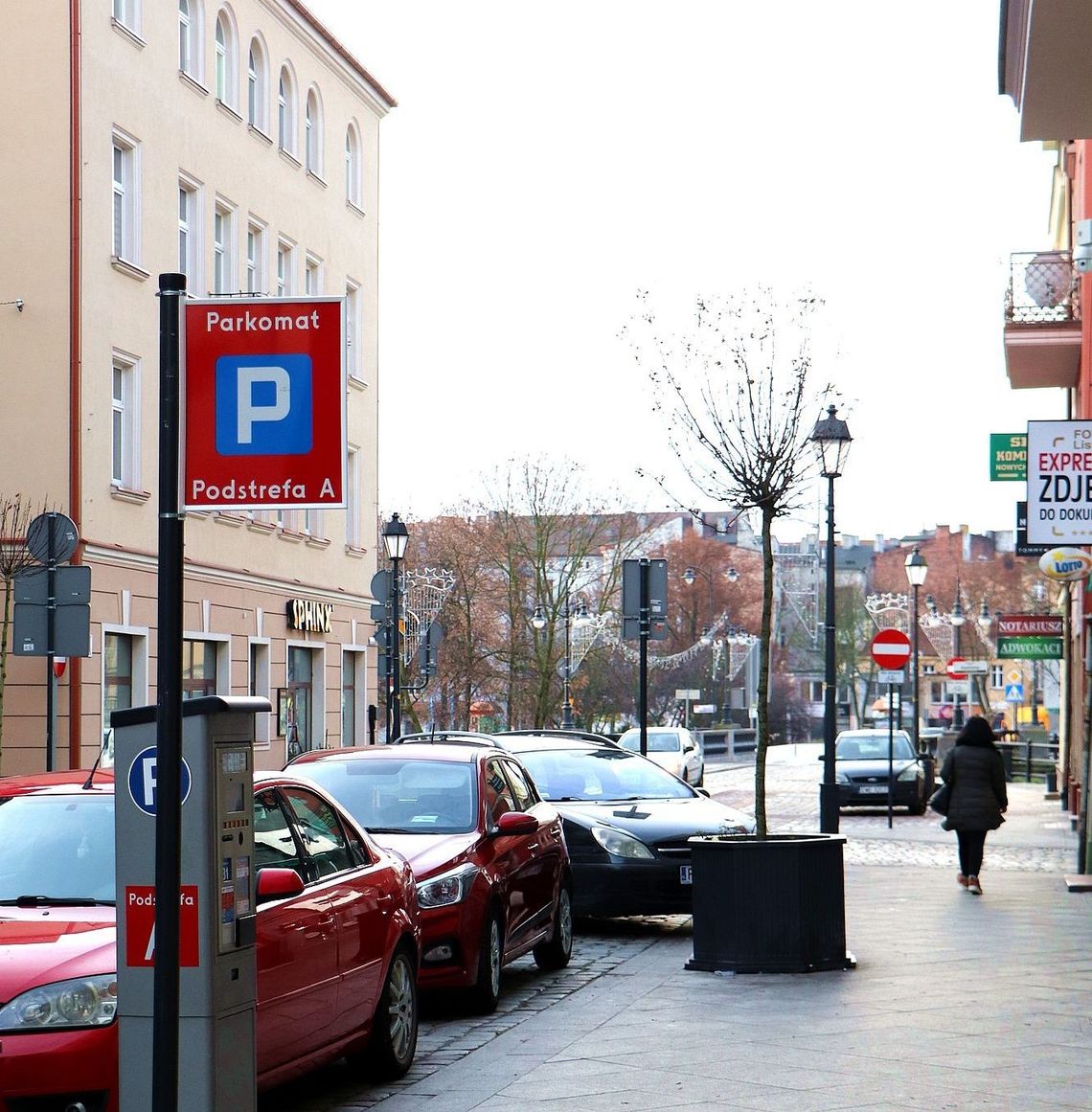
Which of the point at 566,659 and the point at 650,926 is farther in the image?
the point at 566,659

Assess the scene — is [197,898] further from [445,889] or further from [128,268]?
[128,268]

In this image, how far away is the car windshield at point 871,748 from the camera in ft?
120

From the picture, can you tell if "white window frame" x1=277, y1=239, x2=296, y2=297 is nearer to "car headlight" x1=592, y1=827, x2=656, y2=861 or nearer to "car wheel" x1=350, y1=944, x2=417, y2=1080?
"car headlight" x1=592, y1=827, x2=656, y2=861

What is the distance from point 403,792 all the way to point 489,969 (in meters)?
1.38

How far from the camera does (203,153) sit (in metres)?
32.0

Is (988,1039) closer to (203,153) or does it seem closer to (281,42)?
(203,153)

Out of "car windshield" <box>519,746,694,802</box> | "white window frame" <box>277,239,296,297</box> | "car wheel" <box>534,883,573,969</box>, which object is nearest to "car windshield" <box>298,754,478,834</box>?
"car wheel" <box>534,883,573,969</box>

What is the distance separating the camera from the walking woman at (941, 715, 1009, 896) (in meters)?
18.4

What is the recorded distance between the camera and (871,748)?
37125 mm

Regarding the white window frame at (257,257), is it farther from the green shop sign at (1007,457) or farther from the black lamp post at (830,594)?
the green shop sign at (1007,457)

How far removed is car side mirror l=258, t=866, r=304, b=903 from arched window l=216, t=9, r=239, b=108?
2759cm

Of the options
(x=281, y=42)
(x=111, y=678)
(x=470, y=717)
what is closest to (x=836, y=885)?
(x=111, y=678)

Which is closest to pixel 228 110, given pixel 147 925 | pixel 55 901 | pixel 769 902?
pixel 769 902

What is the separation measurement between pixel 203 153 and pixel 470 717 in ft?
106
